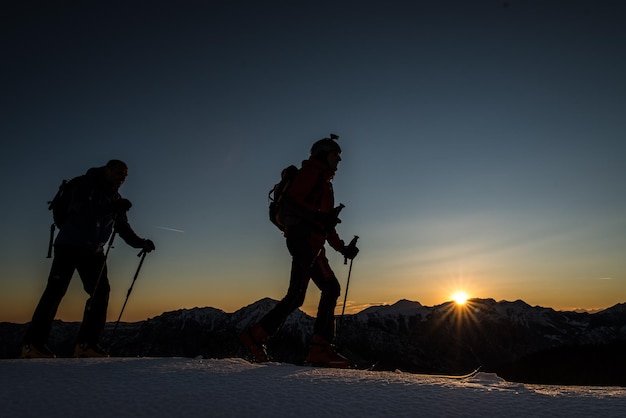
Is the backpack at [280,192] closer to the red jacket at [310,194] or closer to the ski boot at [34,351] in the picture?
the red jacket at [310,194]

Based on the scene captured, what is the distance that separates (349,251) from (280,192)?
4.89ft

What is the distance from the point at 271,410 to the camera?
7.68ft

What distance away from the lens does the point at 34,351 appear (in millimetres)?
5168

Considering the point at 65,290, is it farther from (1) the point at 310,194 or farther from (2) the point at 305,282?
(1) the point at 310,194

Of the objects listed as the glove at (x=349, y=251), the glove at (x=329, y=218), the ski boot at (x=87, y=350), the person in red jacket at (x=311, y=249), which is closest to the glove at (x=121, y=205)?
the ski boot at (x=87, y=350)

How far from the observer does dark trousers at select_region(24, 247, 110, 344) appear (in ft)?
17.5

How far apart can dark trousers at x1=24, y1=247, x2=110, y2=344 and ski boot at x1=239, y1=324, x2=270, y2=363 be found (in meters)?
1.95

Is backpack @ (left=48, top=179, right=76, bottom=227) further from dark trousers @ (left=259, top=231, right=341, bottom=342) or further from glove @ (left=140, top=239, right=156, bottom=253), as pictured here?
dark trousers @ (left=259, top=231, right=341, bottom=342)

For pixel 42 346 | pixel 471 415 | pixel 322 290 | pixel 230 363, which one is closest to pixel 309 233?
pixel 322 290

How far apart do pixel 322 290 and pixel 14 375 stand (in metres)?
3.63

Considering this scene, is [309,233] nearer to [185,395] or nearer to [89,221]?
[89,221]

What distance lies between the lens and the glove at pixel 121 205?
6342 millimetres

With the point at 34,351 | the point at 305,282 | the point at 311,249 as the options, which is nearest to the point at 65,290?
the point at 34,351

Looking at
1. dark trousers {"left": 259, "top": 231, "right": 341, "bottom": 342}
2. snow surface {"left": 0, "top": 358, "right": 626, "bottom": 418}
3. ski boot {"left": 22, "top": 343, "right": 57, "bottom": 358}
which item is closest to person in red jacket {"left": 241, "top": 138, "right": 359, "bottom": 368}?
dark trousers {"left": 259, "top": 231, "right": 341, "bottom": 342}
